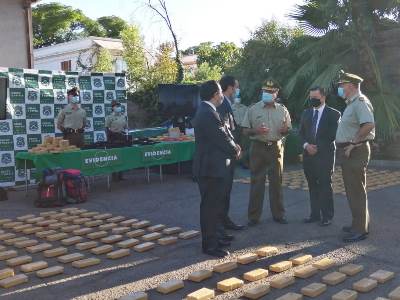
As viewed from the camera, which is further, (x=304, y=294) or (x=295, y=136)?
(x=295, y=136)

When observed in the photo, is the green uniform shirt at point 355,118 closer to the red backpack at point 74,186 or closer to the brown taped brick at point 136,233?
the brown taped brick at point 136,233

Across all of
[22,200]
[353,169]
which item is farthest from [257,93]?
[353,169]

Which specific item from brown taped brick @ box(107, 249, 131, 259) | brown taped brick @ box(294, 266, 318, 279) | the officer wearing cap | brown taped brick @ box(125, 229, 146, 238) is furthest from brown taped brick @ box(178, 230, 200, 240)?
the officer wearing cap

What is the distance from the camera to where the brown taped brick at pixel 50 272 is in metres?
4.25

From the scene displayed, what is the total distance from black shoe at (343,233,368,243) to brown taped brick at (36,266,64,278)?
303cm

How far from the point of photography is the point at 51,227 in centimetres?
605

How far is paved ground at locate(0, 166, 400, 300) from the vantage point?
3.93m

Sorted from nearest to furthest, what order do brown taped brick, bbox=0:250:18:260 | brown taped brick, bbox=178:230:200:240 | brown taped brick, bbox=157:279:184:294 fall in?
brown taped brick, bbox=157:279:184:294 → brown taped brick, bbox=0:250:18:260 → brown taped brick, bbox=178:230:200:240

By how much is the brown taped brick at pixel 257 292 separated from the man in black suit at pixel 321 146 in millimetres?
2231

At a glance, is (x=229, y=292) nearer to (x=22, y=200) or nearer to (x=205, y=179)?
(x=205, y=179)

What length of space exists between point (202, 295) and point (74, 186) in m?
4.49

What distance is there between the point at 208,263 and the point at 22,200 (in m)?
4.73

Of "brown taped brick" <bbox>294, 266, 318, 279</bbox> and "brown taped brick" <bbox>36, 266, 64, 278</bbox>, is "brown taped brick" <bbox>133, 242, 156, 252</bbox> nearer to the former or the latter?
Answer: "brown taped brick" <bbox>36, 266, 64, 278</bbox>

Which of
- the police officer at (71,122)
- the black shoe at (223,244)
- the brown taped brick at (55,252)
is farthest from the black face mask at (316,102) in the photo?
the police officer at (71,122)
